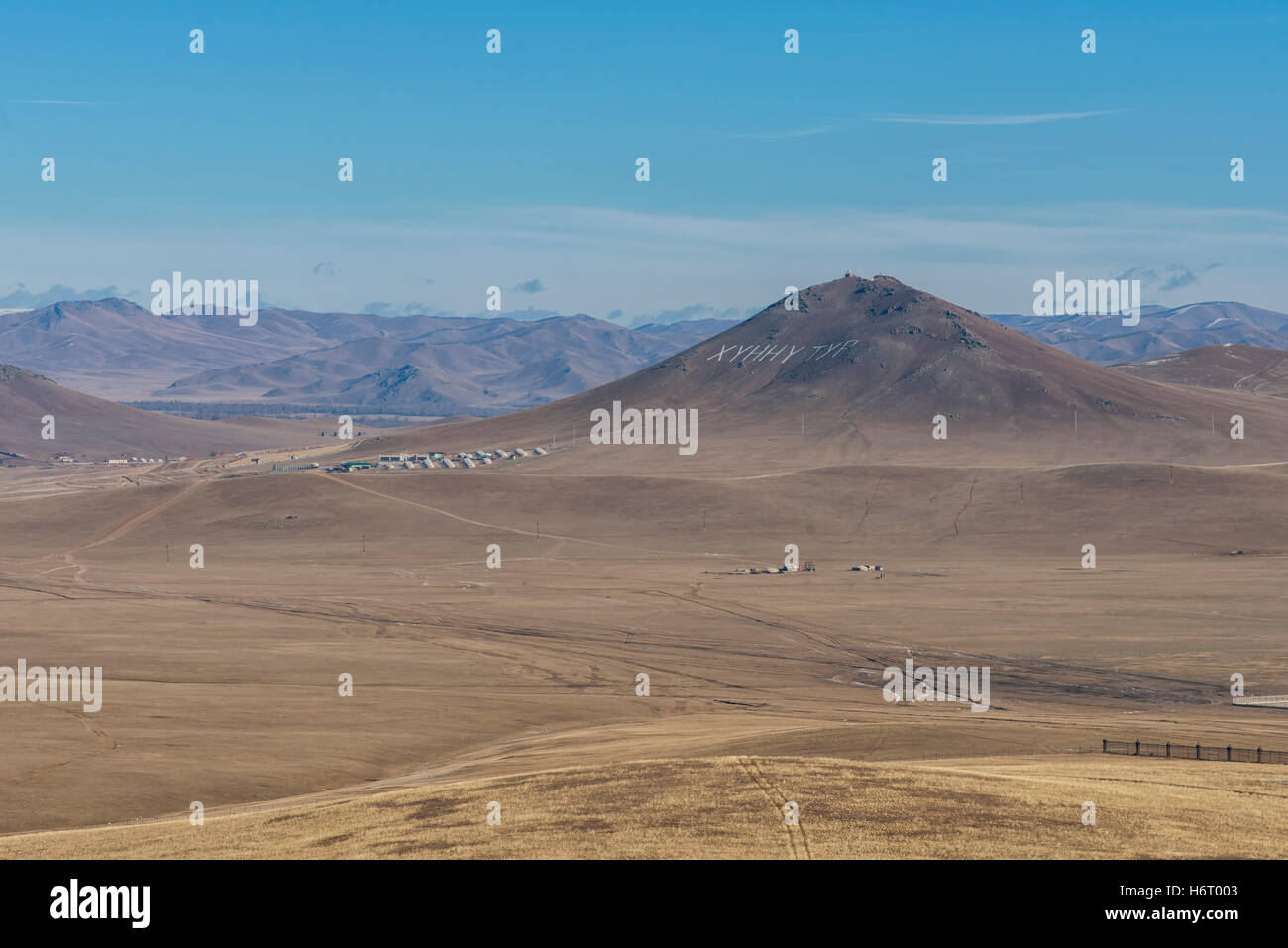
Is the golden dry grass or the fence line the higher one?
the golden dry grass

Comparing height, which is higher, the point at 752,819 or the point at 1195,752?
the point at 752,819

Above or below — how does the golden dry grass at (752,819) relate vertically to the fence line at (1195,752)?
above

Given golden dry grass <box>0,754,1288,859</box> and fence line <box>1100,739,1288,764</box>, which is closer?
golden dry grass <box>0,754,1288,859</box>

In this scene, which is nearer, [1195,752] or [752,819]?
[752,819]
